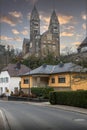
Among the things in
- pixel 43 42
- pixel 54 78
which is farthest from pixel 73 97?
pixel 54 78

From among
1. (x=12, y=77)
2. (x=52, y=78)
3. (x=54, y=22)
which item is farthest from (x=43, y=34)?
(x=12, y=77)

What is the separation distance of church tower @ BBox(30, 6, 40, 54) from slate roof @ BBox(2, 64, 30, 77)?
45.0 m

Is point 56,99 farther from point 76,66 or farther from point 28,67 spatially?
point 28,67

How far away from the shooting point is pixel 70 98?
35.2 meters

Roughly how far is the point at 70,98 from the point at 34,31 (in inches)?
712

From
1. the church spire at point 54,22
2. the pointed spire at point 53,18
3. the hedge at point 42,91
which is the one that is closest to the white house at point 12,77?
the hedge at point 42,91

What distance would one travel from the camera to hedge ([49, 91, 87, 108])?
3179cm

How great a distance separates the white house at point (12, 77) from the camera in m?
71.0

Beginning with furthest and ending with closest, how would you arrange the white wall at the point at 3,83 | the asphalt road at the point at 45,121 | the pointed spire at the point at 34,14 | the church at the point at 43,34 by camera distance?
the white wall at the point at 3,83 → the asphalt road at the point at 45,121 → the church at the point at 43,34 → the pointed spire at the point at 34,14

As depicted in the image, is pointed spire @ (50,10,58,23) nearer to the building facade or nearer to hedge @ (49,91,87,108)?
hedge @ (49,91,87,108)

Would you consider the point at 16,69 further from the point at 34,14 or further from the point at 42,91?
the point at 34,14

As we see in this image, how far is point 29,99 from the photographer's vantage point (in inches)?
2010

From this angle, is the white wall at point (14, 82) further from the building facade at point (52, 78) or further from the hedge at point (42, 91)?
the hedge at point (42, 91)

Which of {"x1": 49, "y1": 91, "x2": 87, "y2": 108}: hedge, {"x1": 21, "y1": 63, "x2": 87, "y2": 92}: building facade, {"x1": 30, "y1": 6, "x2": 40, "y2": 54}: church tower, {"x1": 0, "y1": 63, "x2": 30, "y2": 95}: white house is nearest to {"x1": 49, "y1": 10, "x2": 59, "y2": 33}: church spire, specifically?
{"x1": 30, "y1": 6, "x2": 40, "y2": 54}: church tower
